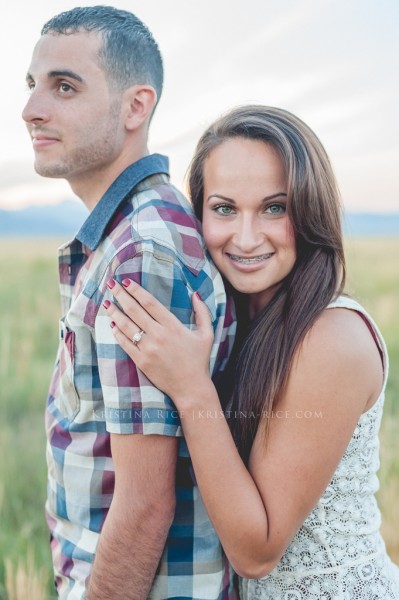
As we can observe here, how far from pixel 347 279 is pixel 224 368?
44cm

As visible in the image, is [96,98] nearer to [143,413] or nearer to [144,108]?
[144,108]

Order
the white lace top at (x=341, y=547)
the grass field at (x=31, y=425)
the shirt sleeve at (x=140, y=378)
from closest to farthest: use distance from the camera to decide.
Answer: the shirt sleeve at (x=140, y=378) → the white lace top at (x=341, y=547) → the grass field at (x=31, y=425)

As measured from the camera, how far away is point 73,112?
6.89 feet

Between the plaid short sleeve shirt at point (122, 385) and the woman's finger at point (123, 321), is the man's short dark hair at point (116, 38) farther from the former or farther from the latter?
the woman's finger at point (123, 321)

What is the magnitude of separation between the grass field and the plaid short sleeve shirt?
601mm

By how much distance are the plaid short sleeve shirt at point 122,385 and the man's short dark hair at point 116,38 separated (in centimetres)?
33

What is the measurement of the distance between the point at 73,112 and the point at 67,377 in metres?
0.78

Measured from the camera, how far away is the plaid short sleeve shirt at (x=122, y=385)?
1.68 m

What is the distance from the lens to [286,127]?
6.25 ft

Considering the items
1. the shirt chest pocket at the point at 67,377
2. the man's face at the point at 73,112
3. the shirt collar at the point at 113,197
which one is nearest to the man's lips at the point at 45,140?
the man's face at the point at 73,112

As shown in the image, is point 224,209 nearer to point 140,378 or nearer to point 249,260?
point 249,260

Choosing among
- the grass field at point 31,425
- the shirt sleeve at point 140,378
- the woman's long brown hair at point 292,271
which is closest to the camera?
the shirt sleeve at point 140,378

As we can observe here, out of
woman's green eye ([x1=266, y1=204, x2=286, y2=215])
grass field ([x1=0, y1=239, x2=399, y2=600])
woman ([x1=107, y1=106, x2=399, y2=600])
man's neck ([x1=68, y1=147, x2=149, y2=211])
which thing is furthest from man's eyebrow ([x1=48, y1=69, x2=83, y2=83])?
grass field ([x1=0, y1=239, x2=399, y2=600])

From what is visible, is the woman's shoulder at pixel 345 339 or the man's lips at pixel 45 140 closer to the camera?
the woman's shoulder at pixel 345 339
